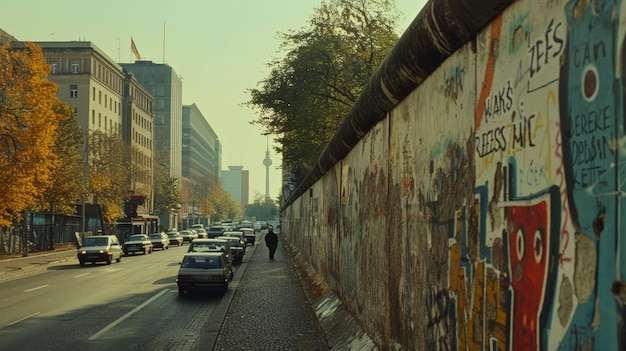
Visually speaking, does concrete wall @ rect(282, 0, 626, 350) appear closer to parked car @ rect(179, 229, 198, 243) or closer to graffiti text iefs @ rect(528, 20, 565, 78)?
graffiti text iefs @ rect(528, 20, 565, 78)

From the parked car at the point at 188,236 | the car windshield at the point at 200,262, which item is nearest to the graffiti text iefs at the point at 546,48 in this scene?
the car windshield at the point at 200,262

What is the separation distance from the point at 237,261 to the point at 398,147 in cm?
2898

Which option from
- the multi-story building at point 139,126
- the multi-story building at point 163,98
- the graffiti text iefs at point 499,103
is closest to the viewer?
the graffiti text iefs at point 499,103

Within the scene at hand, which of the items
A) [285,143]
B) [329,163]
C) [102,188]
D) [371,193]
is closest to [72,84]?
[102,188]

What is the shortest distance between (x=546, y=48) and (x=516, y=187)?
89 centimetres

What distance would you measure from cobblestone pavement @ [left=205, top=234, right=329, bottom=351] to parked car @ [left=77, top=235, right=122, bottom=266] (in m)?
14.6

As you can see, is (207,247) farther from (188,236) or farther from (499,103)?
(188,236)

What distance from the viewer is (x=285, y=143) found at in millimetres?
46500

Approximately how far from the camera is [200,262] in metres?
21.2

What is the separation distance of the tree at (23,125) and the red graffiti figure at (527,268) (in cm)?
3284

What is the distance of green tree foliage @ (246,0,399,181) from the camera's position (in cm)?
3941

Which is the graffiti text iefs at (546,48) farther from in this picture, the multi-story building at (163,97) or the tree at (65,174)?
the multi-story building at (163,97)

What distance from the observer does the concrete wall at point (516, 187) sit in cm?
307

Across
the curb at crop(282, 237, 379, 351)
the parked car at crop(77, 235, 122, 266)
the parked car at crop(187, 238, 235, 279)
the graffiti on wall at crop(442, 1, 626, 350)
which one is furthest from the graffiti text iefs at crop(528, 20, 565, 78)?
the parked car at crop(77, 235, 122, 266)
